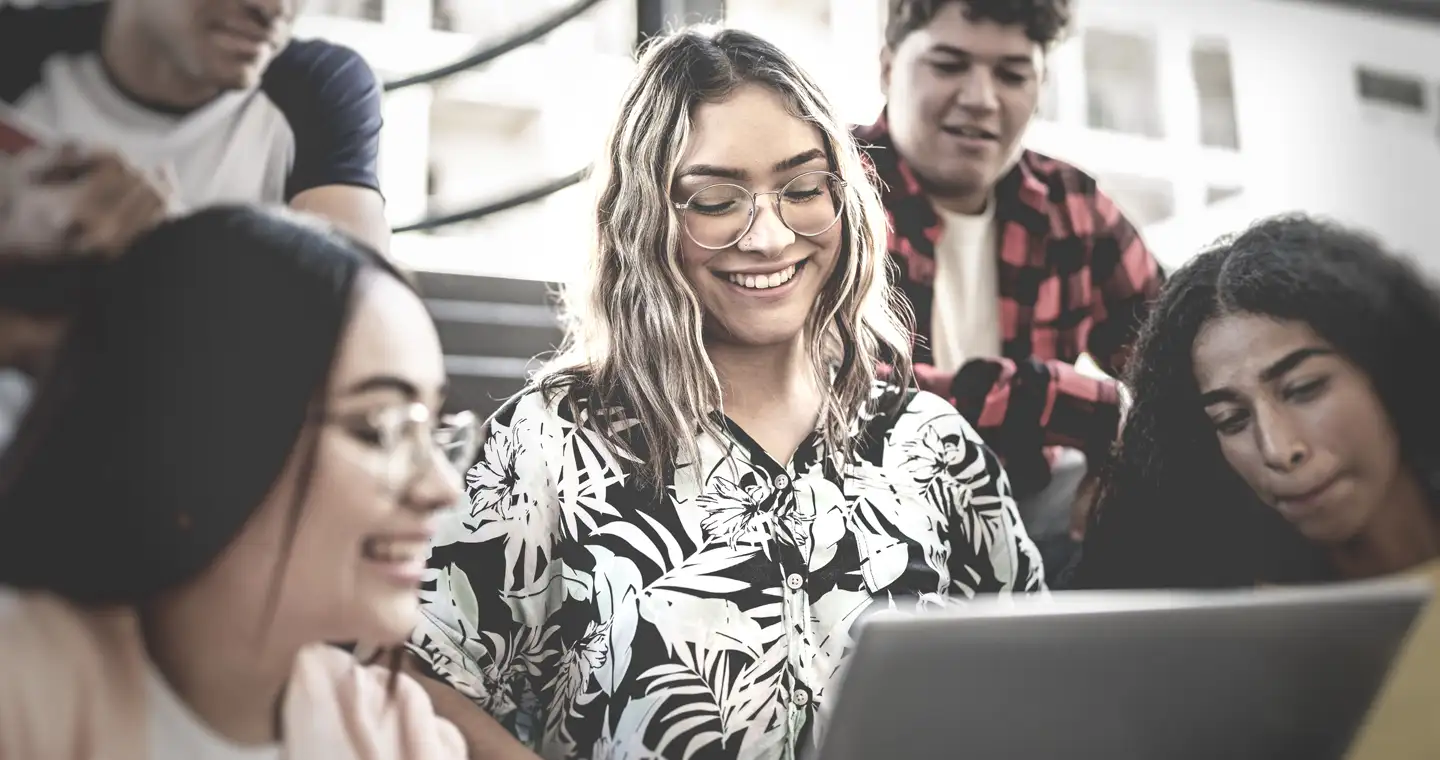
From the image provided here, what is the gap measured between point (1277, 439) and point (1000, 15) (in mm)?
803

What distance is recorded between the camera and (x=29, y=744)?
108 cm

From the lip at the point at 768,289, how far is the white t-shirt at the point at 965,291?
0.26 m

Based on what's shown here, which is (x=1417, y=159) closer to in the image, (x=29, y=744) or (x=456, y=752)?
(x=456, y=752)

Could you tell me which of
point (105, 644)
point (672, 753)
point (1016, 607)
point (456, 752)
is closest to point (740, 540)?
point (672, 753)

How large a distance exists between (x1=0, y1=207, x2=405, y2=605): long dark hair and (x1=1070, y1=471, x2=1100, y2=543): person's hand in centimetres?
115

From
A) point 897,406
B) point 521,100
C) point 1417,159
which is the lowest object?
point 897,406

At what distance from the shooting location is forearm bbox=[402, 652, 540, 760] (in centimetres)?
144

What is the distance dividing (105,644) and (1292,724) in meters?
1.14

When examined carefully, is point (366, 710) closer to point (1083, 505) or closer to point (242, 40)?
point (242, 40)

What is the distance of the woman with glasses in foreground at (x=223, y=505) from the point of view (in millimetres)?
1160

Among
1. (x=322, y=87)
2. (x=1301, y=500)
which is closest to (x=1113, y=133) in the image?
(x=1301, y=500)

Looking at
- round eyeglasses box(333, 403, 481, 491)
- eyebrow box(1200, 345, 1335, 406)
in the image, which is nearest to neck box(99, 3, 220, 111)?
round eyeglasses box(333, 403, 481, 491)

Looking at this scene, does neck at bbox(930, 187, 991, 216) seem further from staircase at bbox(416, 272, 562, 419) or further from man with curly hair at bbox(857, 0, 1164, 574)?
staircase at bbox(416, 272, 562, 419)

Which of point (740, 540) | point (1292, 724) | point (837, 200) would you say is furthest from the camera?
point (837, 200)
